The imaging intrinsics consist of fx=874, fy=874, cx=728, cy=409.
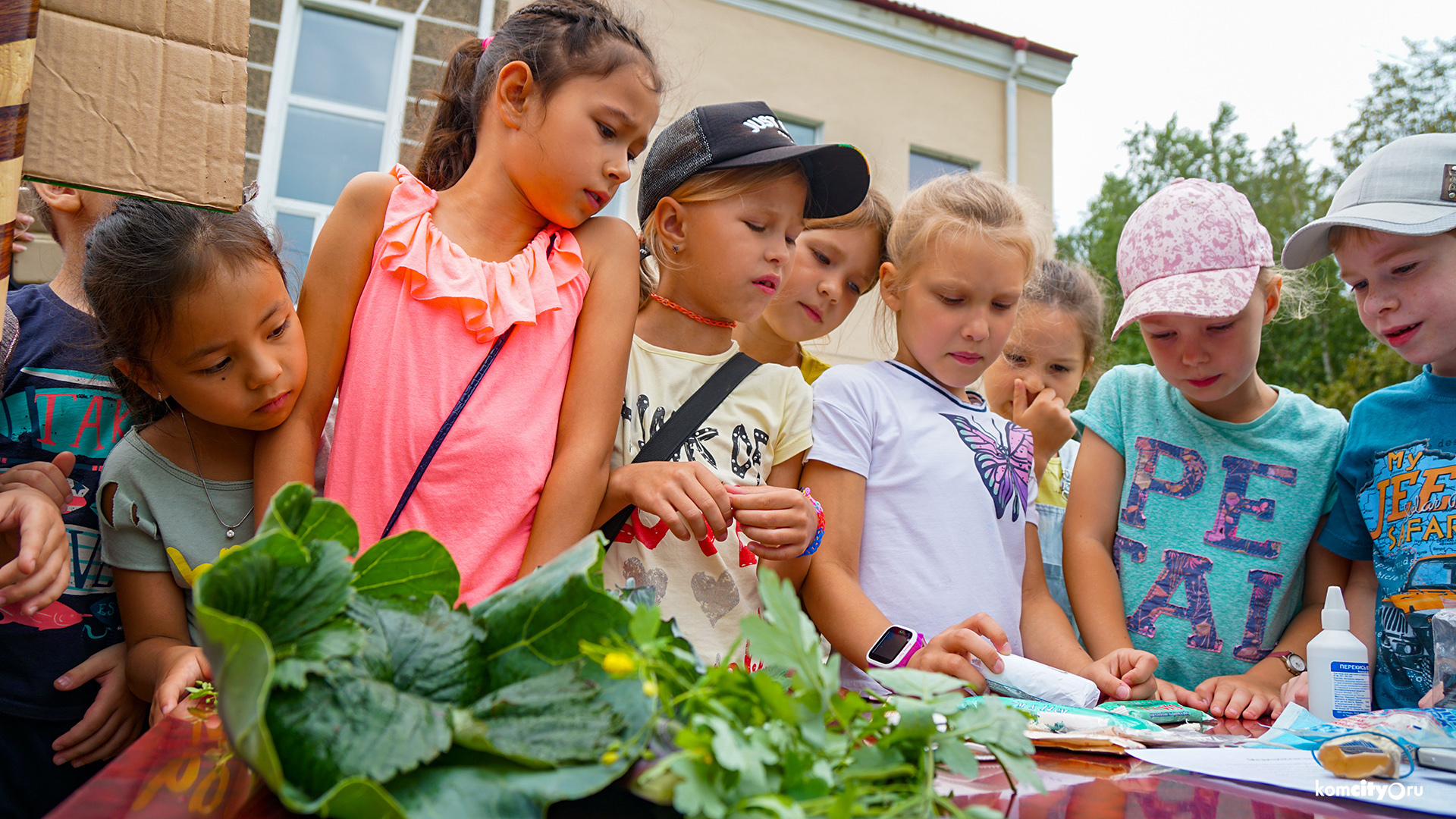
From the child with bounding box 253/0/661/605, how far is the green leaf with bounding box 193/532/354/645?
2.67ft

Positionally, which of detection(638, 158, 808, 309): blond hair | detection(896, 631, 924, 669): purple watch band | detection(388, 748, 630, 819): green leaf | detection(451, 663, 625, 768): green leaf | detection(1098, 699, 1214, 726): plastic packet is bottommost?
detection(1098, 699, 1214, 726): plastic packet

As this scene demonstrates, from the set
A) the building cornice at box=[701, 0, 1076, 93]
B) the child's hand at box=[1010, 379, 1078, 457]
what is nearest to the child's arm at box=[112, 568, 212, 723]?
the child's hand at box=[1010, 379, 1078, 457]

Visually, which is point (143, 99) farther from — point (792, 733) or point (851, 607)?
point (851, 607)

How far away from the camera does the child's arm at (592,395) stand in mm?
1427

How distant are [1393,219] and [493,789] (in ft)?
7.11

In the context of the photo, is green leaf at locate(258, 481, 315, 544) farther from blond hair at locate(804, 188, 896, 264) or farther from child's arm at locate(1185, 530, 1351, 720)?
blond hair at locate(804, 188, 896, 264)

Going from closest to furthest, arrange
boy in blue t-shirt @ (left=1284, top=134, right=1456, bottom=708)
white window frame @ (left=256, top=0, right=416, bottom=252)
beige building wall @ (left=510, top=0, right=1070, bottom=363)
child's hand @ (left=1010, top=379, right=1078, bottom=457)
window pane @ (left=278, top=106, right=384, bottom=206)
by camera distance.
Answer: boy in blue t-shirt @ (left=1284, top=134, right=1456, bottom=708) < child's hand @ (left=1010, top=379, right=1078, bottom=457) < white window frame @ (left=256, top=0, right=416, bottom=252) < window pane @ (left=278, top=106, right=384, bottom=206) < beige building wall @ (left=510, top=0, right=1070, bottom=363)

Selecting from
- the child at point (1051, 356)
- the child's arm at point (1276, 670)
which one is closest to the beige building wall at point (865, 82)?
the child at point (1051, 356)

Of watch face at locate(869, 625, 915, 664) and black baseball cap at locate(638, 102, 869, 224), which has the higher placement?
black baseball cap at locate(638, 102, 869, 224)

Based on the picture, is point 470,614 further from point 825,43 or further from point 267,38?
point 825,43

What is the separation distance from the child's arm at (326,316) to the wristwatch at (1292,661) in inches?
80.2

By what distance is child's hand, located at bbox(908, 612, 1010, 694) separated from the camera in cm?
135

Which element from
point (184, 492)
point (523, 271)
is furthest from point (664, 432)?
point (184, 492)

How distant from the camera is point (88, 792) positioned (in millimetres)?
578
